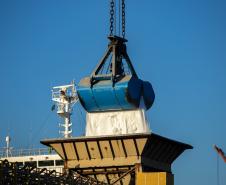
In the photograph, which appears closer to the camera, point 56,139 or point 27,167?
point 27,167

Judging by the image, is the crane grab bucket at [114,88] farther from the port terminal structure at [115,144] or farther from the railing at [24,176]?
the railing at [24,176]

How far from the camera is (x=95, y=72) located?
86.4m

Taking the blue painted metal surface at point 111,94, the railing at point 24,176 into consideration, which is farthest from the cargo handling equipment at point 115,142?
the railing at point 24,176

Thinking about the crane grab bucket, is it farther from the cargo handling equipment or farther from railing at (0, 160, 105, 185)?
railing at (0, 160, 105, 185)

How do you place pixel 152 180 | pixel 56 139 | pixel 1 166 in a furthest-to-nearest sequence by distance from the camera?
pixel 56 139 < pixel 152 180 < pixel 1 166

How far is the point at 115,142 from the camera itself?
83.9 metres

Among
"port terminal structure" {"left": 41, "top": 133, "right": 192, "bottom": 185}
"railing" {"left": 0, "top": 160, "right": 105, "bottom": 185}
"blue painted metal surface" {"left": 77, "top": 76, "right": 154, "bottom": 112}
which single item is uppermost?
"blue painted metal surface" {"left": 77, "top": 76, "right": 154, "bottom": 112}

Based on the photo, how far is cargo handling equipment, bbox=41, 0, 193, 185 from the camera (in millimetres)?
83562

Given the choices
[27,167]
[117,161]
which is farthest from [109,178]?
[27,167]

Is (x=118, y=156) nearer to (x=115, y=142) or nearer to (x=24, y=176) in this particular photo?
(x=115, y=142)

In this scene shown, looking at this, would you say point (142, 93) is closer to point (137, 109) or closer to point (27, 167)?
point (137, 109)

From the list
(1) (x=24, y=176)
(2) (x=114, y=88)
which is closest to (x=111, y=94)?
(2) (x=114, y=88)

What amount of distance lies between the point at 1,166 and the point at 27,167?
3636mm

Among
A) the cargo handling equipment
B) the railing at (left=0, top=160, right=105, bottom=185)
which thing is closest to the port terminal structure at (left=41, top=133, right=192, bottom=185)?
the cargo handling equipment
